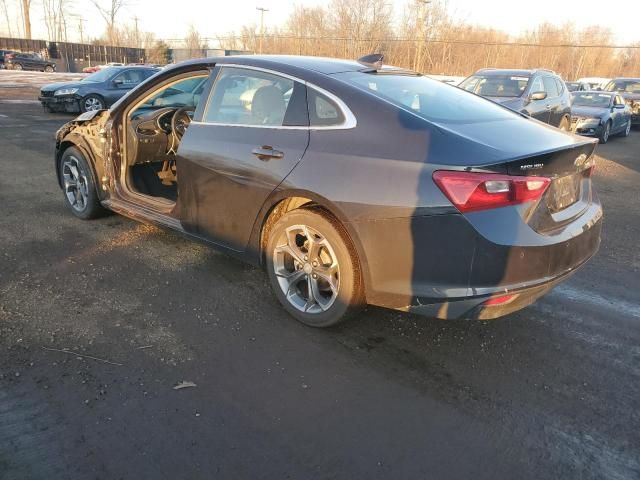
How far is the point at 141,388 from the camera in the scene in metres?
2.57

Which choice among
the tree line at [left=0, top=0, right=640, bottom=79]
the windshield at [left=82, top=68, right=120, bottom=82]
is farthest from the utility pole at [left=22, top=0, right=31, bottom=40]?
the windshield at [left=82, top=68, right=120, bottom=82]

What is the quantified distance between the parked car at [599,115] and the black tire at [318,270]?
481 inches

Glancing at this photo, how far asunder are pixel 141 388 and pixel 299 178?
1471 millimetres

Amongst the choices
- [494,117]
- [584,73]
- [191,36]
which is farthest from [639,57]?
[494,117]

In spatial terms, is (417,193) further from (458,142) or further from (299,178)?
(299,178)

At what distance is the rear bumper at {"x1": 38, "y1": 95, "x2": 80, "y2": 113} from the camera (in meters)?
14.6

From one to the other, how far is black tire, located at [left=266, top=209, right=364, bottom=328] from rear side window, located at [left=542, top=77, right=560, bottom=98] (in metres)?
9.68

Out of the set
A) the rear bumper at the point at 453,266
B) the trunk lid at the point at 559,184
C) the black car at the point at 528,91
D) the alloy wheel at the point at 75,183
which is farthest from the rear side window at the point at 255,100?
the black car at the point at 528,91

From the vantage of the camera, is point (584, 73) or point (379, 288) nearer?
point (379, 288)

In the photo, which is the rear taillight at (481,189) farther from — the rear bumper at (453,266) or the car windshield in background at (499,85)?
the car windshield in background at (499,85)

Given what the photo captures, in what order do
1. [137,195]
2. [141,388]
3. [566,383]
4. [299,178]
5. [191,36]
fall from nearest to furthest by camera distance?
[141,388]
[566,383]
[299,178]
[137,195]
[191,36]

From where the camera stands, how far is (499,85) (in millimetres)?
10562

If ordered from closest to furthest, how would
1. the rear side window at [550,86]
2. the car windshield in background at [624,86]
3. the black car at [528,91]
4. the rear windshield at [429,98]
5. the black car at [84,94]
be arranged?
the rear windshield at [429,98] → the black car at [528,91] → the rear side window at [550,86] → the black car at [84,94] → the car windshield in background at [624,86]

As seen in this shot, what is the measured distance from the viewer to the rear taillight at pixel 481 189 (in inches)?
97.1
